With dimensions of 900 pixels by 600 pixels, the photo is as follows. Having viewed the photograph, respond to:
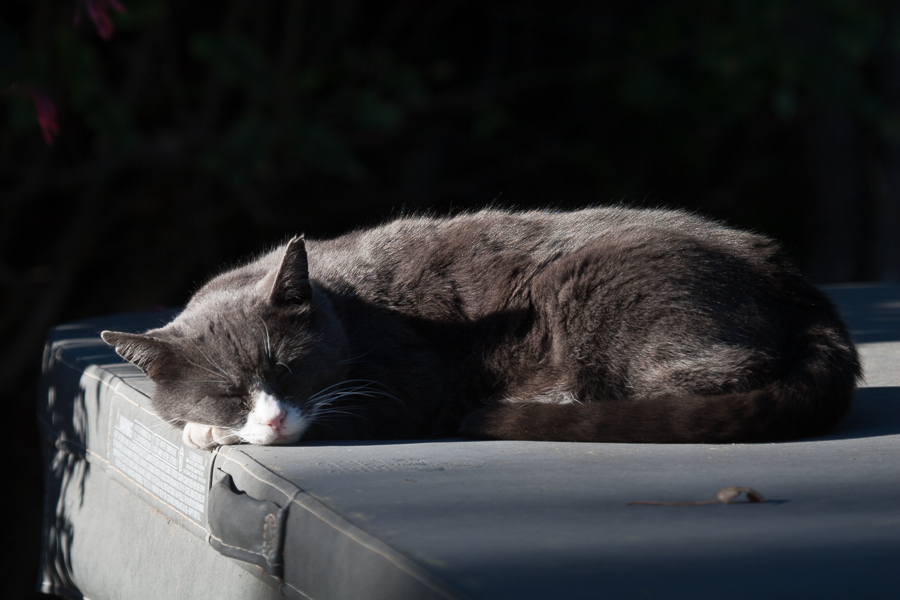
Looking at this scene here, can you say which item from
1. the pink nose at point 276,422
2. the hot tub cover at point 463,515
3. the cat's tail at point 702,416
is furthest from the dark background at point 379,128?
the cat's tail at point 702,416

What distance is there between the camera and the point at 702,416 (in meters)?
1.77

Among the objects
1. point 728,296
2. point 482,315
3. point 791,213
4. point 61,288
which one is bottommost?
point 61,288

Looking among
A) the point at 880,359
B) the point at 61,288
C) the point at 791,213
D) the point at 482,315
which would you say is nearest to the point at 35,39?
the point at 61,288

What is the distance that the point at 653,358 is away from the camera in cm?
201

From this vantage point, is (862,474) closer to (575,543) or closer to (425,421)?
(575,543)

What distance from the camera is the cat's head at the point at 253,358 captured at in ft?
6.14

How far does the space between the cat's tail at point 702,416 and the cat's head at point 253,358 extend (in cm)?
38

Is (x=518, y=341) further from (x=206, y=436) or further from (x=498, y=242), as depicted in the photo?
(x=206, y=436)

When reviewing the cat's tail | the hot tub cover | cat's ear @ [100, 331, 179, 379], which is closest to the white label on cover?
the hot tub cover

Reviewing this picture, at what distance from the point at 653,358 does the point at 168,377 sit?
1.08 m

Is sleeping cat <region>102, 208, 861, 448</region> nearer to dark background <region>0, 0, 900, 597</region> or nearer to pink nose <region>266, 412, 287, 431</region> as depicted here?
pink nose <region>266, 412, 287, 431</region>

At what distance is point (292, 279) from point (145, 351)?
1.16 feet

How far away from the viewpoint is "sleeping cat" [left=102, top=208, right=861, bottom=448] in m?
1.83

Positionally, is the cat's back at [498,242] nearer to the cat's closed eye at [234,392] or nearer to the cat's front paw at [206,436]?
the cat's closed eye at [234,392]
